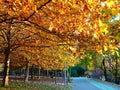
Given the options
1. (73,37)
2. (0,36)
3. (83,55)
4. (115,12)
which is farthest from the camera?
(0,36)

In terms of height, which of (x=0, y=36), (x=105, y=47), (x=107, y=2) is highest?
(x=0, y=36)

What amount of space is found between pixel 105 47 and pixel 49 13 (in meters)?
2.14

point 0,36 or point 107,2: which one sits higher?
point 0,36

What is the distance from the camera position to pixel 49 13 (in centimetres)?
990

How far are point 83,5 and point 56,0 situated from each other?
64 centimetres

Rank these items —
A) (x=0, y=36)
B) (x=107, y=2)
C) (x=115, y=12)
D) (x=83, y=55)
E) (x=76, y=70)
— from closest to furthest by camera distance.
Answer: (x=115, y=12), (x=107, y=2), (x=83, y=55), (x=0, y=36), (x=76, y=70)

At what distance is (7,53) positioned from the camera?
26.4 m

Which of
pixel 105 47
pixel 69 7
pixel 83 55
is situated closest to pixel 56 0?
pixel 69 7

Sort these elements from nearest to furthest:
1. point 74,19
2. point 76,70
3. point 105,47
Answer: point 74,19 → point 105,47 → point 76,70

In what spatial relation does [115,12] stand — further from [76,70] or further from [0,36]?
[76,70]

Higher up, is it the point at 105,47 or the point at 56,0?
the point at 56,0

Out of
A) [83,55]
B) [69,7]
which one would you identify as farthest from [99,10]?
[83,55]

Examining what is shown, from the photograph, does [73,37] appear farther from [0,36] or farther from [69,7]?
[0,36]

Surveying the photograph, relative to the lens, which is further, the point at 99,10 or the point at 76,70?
the point at 76,70
